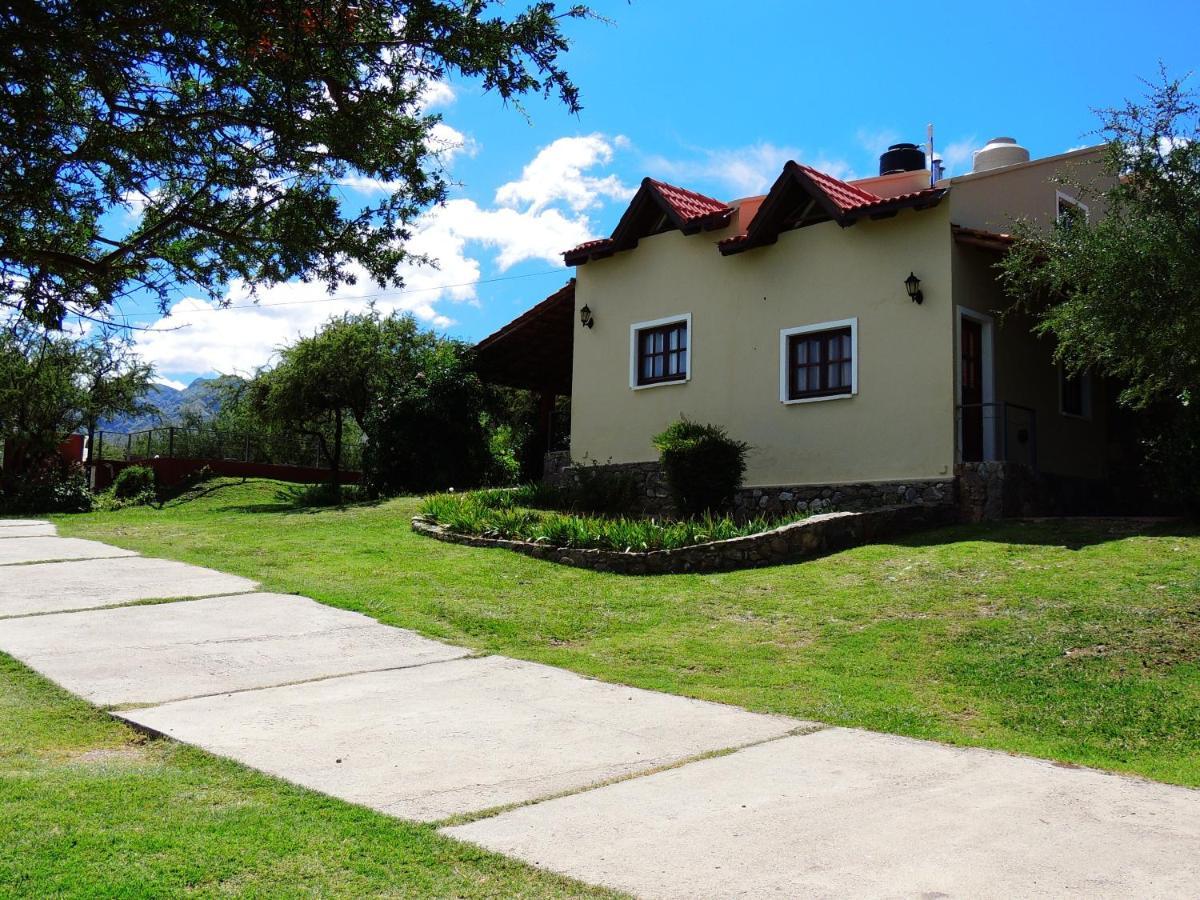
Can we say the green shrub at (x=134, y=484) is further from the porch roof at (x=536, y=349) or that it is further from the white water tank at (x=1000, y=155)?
the white water tank at (x=1000, y=155)

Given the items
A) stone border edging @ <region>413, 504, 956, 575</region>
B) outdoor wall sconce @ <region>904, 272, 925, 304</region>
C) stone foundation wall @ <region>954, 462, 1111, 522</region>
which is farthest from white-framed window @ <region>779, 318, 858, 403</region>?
stone border edging @ <region>413, 504, 956, 575</region>

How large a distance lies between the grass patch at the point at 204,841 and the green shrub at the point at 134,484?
70.2ft

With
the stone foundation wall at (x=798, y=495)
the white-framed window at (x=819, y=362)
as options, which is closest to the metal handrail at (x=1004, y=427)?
the stone foundation wall at (x=798, y=495)

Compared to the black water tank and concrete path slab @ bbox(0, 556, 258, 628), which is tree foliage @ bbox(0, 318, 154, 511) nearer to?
concrete path slab @ bbox(0, 556, 258, 628)

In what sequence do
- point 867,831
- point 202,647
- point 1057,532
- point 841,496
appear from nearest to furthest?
point 867,831, point 202,647, point 1057,532, point 841,496

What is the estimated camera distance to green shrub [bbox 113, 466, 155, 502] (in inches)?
1005

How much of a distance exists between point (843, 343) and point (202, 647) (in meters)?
10.5

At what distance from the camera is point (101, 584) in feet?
38.5

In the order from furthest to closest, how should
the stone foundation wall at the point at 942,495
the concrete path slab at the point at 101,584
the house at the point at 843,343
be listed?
1. the house at the point at 843,343
2. the stone foundation wall at the point at 942,495
3. the concrete path slab at the point at 101,584

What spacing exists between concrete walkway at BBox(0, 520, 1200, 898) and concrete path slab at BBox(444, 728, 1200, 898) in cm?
1

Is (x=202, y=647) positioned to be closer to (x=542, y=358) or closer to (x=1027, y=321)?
(x=1027, y=321)

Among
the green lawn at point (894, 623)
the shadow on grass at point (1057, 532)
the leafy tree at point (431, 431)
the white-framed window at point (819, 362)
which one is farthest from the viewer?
the leafy tree at point (431, 431)

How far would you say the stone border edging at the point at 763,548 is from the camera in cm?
1275

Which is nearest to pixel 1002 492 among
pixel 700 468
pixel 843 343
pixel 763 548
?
pixel 843 343
